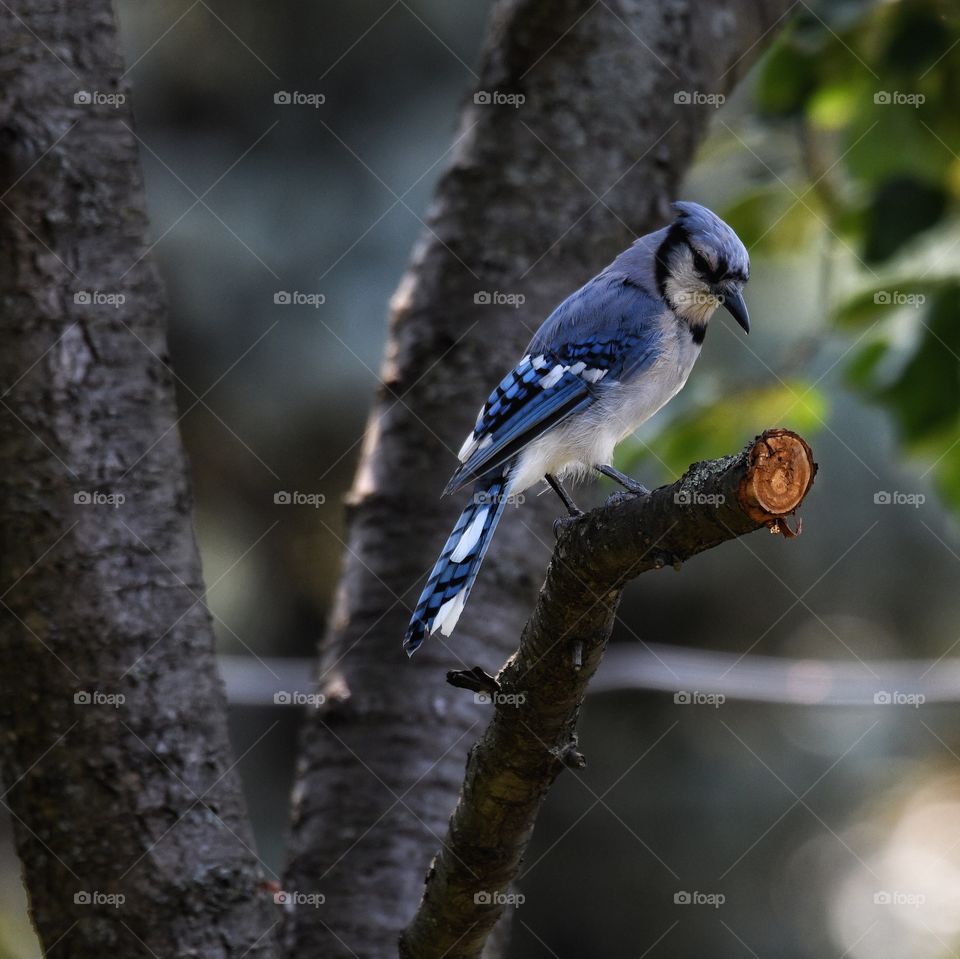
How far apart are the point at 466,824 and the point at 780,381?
1.87 m

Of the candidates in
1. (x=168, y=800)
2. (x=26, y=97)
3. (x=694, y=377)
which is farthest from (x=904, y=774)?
(x=26, y=97)

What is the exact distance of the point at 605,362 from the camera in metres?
2.80

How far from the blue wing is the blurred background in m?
1.98

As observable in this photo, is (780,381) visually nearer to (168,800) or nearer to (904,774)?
(168,800)
